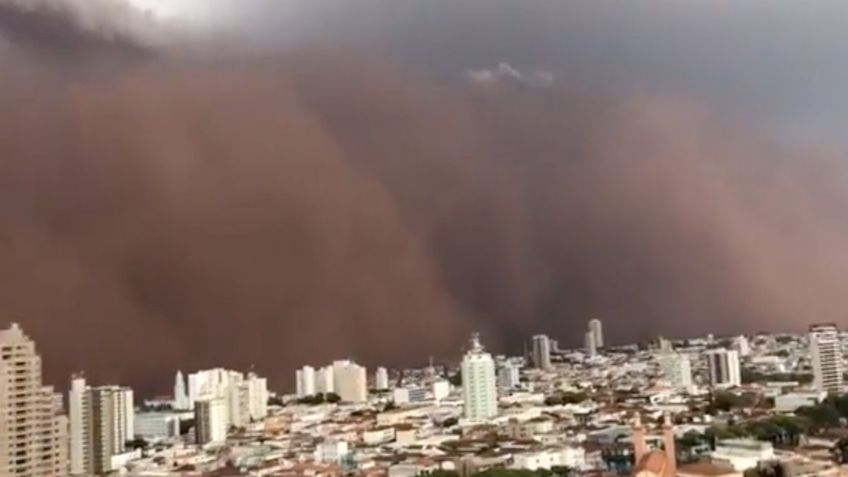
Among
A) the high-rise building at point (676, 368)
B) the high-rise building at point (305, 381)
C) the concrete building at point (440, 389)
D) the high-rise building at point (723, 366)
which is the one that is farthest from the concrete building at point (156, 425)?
the high-rise building at point (723, 366)

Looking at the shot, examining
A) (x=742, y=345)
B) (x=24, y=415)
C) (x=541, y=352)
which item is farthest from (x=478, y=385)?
(x=24, y=415)

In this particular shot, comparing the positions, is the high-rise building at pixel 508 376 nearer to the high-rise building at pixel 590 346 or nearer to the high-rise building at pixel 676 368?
the high-rise building at pixel 590 346

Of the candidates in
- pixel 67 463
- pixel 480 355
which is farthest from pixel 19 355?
pixel 480 355

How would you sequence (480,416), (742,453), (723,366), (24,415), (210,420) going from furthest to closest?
(723,366) < (480,416) < (210,420) < (742,453) < (24,415)

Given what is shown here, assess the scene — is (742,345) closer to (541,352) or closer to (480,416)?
(541,352)

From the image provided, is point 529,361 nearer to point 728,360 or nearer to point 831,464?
point 728,360

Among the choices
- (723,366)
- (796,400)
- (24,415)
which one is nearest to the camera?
(24,415)
